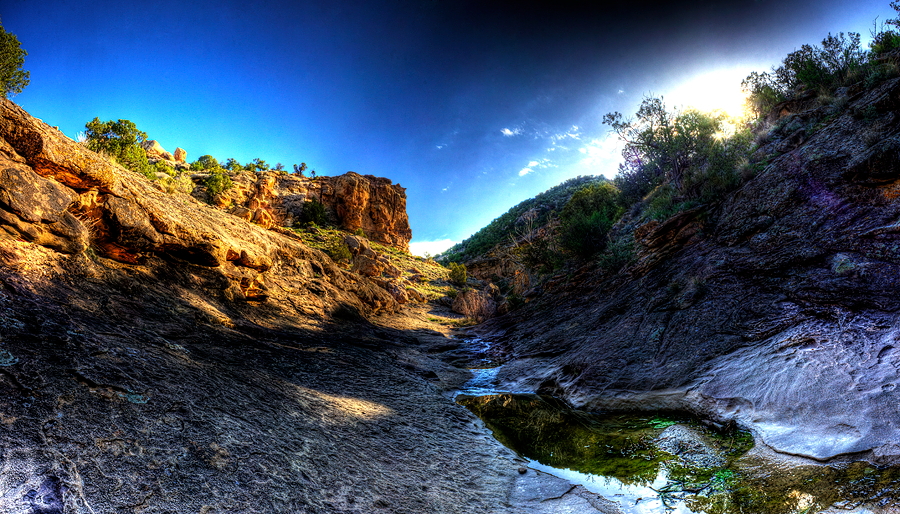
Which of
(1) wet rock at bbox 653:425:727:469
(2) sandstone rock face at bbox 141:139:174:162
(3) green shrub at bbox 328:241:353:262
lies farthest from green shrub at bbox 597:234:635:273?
(2) sandstone rock face at bbox 141:139:174:162

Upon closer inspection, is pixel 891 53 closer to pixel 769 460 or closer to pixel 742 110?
pixel 742 110

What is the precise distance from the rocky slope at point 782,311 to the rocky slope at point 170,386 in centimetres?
395

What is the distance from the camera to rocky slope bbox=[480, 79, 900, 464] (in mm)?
5379

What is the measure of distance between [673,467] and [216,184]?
4586 cm

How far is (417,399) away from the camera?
9.02 metres

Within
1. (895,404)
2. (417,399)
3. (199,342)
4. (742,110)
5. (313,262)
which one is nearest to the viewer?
(895,404)

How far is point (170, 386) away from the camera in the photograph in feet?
15.4

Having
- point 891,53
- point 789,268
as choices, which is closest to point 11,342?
point 789,268

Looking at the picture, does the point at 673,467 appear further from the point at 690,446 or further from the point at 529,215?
the point at 529,215

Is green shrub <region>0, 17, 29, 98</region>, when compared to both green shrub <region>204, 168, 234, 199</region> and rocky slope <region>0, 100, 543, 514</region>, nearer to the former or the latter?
green shrub <region>204, 168, 234, 199</region>

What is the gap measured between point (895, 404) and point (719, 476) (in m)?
2.46

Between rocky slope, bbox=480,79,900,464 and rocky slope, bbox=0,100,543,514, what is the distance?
155 inches

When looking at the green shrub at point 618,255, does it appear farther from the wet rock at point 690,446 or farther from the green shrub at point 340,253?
the green shrub at point 340,253

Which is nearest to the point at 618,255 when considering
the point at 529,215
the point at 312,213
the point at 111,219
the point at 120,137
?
the point at 111,219
